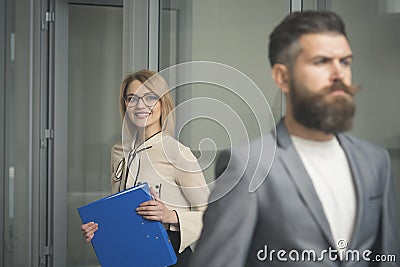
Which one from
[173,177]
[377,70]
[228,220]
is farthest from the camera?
[173,177]

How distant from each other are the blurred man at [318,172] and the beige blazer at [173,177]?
30cm

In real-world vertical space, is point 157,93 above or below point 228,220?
above

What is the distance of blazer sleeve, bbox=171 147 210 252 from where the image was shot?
3.04 meters

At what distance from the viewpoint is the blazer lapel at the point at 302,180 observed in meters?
2.72

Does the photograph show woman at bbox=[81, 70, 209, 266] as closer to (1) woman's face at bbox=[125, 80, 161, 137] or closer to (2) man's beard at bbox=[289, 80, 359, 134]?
(1) woman's face at bbox=[125, 80, 161, 137]

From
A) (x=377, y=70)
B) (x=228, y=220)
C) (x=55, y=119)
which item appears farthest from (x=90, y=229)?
(x=55, y=119)

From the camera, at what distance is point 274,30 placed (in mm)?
2850

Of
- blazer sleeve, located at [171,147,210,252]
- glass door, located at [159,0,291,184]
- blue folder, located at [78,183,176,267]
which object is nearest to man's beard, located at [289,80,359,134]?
glass door, located at [159,0,291,184]

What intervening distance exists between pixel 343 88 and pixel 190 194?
779mm

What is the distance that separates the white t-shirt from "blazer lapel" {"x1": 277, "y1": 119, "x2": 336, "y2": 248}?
0.01 metres

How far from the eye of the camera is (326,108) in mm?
2699

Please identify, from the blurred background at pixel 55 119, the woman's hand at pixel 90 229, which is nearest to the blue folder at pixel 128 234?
the woman's hand at pixel 90 229

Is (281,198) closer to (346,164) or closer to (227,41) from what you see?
(346,164)

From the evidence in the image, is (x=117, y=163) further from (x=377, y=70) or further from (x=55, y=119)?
(x=55, y=119)
